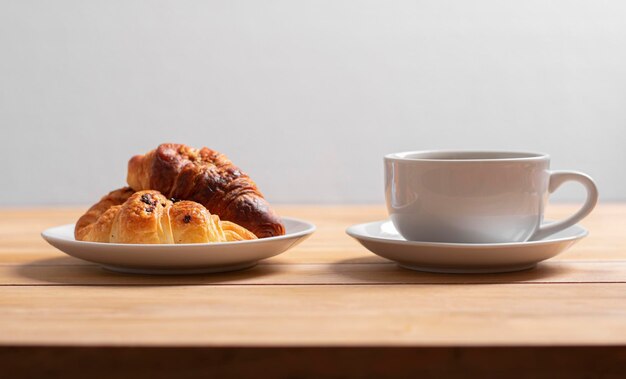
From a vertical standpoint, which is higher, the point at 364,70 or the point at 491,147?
the point at 364,70

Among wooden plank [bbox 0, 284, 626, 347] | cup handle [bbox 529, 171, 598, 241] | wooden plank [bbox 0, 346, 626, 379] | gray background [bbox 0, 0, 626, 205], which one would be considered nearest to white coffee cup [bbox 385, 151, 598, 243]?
cup handle [bbox 529, 171, 598, 241]

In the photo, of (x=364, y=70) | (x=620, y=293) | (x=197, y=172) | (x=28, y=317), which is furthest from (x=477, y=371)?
(x=364, y=70)

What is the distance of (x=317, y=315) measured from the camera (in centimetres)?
64

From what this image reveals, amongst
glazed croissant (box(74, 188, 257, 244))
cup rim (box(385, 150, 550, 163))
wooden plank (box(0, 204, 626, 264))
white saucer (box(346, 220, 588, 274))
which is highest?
cup rim (box(385, 150, 550, 163))

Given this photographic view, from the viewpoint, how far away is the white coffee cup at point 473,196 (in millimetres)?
822

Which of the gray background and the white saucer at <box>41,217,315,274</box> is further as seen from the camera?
the gray background

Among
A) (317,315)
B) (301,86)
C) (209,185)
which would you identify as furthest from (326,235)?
(301,86)

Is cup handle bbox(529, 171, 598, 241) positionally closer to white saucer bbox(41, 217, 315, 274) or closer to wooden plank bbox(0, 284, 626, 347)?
wooden plank bbox(0, 284, 626, 347)

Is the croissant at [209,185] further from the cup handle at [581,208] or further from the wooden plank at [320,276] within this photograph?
the cup handle at [581,208]

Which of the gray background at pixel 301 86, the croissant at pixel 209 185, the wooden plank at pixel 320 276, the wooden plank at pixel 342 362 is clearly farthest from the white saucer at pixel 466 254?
the gray background at pixel 301 86

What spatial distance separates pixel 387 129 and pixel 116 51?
96cm

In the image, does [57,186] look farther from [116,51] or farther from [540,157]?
[540,157]

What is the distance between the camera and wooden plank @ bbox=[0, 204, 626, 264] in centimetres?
94

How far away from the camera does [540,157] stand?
0.85 meters
